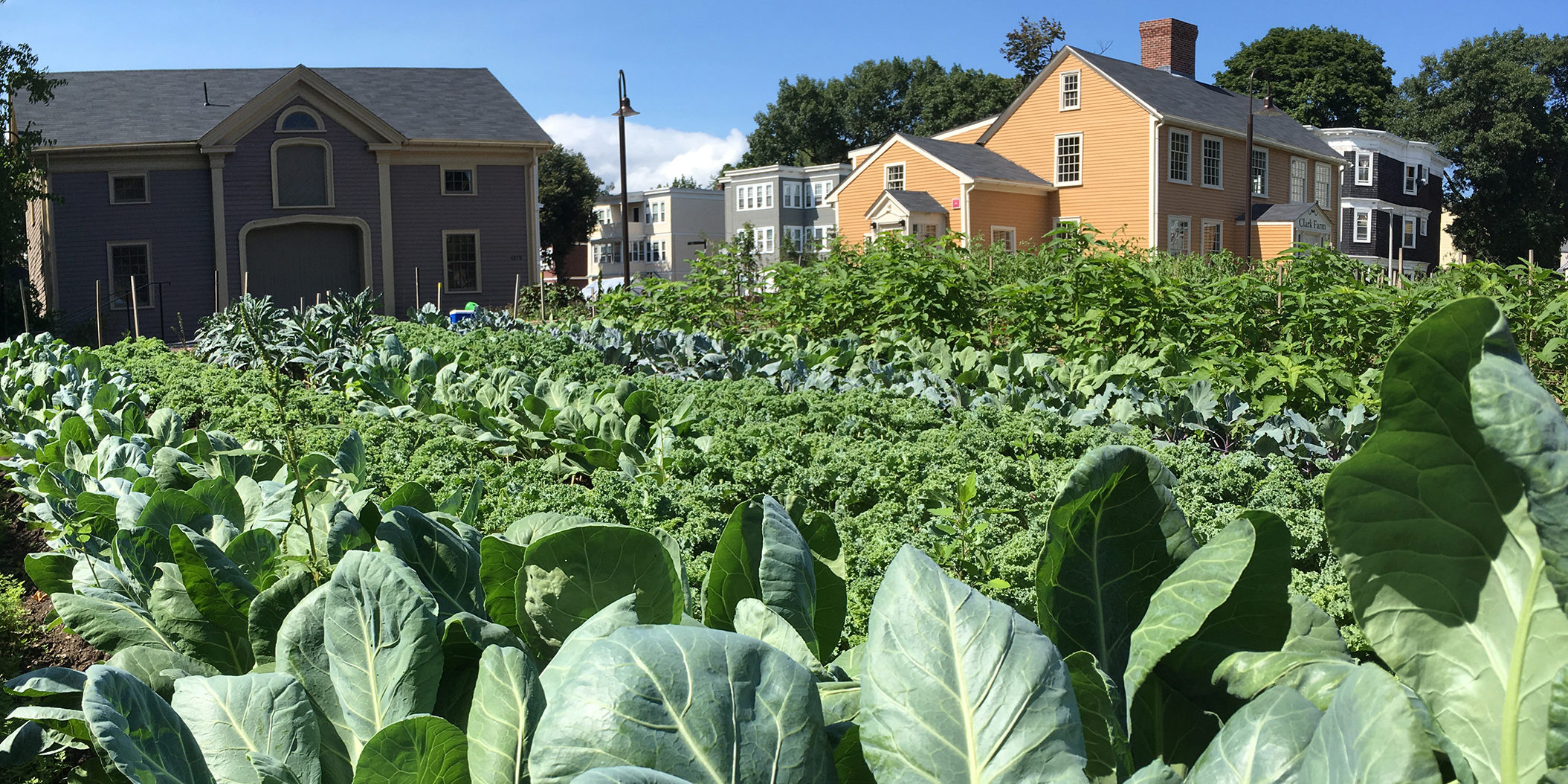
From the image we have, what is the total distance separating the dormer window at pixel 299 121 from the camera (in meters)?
28.0

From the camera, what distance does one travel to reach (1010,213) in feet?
118

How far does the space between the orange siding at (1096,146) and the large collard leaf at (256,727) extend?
32.9 metres

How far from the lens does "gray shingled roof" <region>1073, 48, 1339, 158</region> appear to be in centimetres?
3397

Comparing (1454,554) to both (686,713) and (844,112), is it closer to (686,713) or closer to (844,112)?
(686,713)

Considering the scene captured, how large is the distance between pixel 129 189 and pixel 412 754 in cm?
3173

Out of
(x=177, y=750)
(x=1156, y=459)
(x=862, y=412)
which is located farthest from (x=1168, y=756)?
(x=862, y=412)

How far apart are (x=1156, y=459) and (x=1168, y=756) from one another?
0.84ft

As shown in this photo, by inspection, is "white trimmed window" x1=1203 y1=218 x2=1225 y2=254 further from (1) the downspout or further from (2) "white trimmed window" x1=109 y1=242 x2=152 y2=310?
(2) "white trimmed window" x1=109 y1=242 x2=152 y2=310

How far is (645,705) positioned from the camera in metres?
0.72

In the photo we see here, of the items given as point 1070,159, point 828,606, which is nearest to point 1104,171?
point 1070,159

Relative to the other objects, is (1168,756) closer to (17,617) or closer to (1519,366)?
(1519,366)

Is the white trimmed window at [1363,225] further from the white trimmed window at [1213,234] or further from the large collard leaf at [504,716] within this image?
the large collard leaf at [504,716]

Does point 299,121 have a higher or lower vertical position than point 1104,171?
higher

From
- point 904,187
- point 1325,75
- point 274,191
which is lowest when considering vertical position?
point 274,191
